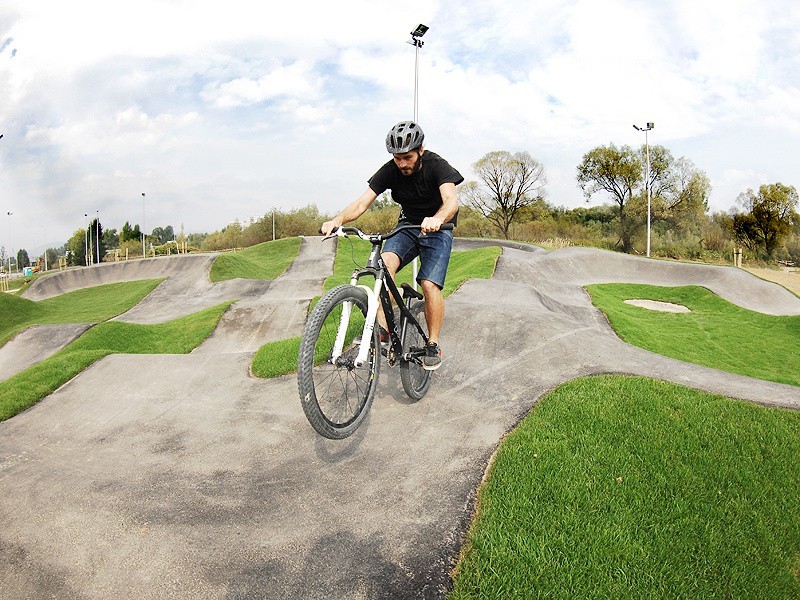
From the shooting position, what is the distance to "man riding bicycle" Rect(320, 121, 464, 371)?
4.72m

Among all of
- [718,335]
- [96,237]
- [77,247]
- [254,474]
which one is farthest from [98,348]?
[77,247]

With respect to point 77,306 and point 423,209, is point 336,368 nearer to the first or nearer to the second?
point 423,209

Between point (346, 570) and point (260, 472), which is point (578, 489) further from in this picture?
point (260, 472)

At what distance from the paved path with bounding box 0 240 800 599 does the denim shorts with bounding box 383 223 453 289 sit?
57.0 inches

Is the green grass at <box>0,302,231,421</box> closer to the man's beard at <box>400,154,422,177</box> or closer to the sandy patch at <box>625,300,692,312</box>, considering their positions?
the man's beard at <box>400,154,422,177</box>

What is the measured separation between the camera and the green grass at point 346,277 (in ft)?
22.4

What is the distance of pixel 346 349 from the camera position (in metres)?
4.02

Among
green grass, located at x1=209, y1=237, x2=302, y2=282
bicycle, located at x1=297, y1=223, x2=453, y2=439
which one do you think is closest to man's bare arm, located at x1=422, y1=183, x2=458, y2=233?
bicycle, located at x1=297, y1=223, x2=453, y2=439

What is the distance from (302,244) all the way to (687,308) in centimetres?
2959

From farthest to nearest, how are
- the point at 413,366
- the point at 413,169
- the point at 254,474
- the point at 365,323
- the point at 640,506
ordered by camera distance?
the point at 413,366, the point at 413,169, the point at 365,323, the point at 254,474, the point at 640,506

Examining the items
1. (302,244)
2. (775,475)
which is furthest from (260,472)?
(302,244)

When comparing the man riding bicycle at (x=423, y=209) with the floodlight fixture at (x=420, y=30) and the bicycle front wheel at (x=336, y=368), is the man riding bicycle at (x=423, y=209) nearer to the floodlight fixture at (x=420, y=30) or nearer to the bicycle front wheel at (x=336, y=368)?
the bicycle front wheel at (x=336, y=368)

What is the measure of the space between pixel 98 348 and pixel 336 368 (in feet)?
48.3

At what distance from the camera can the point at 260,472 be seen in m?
3.92
